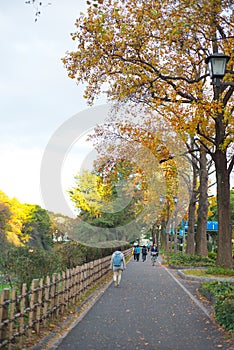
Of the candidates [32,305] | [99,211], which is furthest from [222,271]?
[99,211]

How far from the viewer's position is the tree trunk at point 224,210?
63.4 feet

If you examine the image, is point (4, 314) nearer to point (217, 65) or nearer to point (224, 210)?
point (217, 65)

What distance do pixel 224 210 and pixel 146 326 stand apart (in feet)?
34.7

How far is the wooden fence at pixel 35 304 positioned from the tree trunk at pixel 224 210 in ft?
24.8

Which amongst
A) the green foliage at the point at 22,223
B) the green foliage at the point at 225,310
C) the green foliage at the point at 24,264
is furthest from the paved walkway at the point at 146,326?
the green foliage at the point at 22,223

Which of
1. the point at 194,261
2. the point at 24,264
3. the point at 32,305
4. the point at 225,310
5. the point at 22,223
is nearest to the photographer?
the point at 32,305

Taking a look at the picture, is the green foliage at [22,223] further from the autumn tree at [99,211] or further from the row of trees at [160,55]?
the row of trees at [160,55]

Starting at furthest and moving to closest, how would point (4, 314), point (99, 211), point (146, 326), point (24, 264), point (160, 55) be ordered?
1. point (99, 211)
2. point (160, 55)
3. point (24, 264)
4. point (146, 326)
5. point (4, 314)

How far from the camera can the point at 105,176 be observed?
75.2 ft

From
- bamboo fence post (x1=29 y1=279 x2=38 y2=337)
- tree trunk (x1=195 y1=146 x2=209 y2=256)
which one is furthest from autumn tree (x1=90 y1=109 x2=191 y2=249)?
bamboo fence post (x1=29 y1=279 x2=38 y2=337)

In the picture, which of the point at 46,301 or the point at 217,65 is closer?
the point at 46,301

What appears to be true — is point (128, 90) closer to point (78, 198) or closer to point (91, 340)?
point (91, 340)

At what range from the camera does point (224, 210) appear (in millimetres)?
19328

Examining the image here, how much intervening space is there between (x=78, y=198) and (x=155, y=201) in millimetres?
8763
